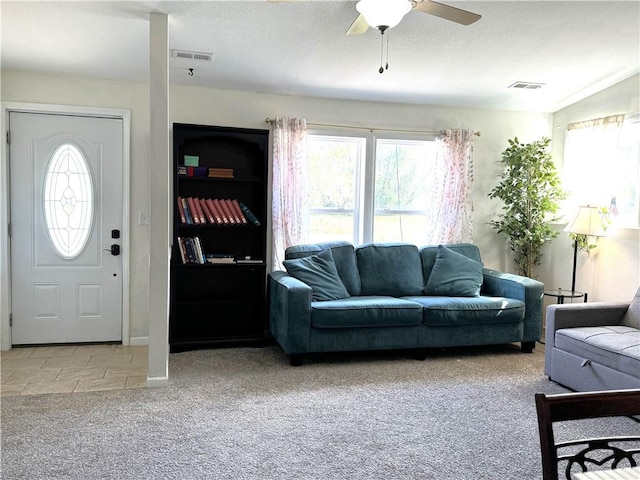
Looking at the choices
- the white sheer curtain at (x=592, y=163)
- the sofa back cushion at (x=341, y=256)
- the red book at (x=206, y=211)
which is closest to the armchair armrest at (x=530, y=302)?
the white sheer curtain at (x=592, y=163)

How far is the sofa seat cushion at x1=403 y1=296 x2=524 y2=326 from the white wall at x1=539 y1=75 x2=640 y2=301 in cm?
99

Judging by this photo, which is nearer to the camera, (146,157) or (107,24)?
(107,24)

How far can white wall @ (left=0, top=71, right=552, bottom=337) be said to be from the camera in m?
4.50

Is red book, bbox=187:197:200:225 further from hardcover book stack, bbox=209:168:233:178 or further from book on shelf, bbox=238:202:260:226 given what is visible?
book on shelf, bbox=238:202:260:226

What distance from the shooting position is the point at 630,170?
15.4 feet

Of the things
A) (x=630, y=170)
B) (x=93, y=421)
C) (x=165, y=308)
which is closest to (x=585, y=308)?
(x=630, y=170)

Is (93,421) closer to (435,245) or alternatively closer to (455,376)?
(455,376)

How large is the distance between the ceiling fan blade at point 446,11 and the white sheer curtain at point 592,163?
9.41 ft

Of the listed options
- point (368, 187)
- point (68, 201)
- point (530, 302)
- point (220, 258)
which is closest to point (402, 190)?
point (368, 187)

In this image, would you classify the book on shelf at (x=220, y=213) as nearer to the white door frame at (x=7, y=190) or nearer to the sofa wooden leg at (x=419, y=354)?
the white door frame at (x=7, y=190)

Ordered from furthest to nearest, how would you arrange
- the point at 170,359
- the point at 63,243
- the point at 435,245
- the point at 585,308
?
the point at 435,245
the point at 63,243
the point at 170,359
the point at 585,308

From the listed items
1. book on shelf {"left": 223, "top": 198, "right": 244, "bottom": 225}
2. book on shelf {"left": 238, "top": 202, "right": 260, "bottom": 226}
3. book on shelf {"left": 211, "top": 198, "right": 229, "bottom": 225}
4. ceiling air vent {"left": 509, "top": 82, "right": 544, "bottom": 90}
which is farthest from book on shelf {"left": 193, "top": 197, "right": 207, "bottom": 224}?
ceiling air vent {"left": 509, "top": 82, "right": 544, "bottom": 90}

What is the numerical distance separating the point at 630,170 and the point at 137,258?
4545mm

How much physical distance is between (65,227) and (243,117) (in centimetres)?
188
